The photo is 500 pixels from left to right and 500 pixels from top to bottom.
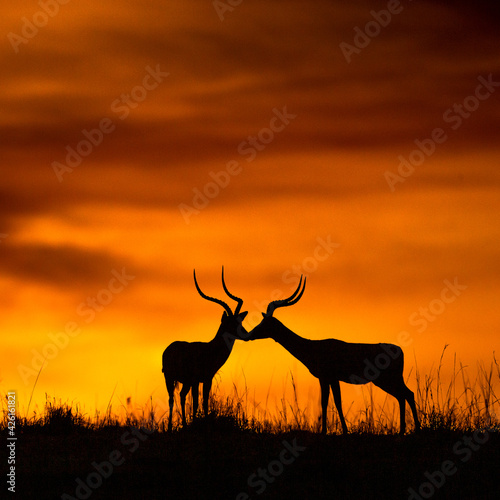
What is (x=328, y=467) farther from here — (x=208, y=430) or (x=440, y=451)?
(x=208, y=430)

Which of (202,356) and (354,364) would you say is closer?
(354,364)

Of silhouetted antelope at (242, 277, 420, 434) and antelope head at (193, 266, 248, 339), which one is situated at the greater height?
antelope head at (193, 266, 248, 339)

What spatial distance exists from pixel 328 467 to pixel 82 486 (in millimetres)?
3492

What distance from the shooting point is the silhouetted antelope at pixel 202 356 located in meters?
18.0

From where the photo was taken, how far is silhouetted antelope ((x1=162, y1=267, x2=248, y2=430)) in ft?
58.9

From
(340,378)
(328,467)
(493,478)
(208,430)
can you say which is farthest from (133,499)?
(340,378)

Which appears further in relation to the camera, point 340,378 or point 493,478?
point 340,378

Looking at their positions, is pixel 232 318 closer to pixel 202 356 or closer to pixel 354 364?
pixel 202 356

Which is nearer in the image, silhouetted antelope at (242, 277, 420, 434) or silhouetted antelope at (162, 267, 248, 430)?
silhouetted antelope at (242, 277, 420, 434)

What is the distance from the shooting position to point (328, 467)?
43.2 ft

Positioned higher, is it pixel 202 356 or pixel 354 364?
pixel 202 356

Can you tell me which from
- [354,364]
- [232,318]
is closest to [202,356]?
[232,318]

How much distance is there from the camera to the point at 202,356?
715 inches

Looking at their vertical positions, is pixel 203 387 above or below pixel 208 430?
above
